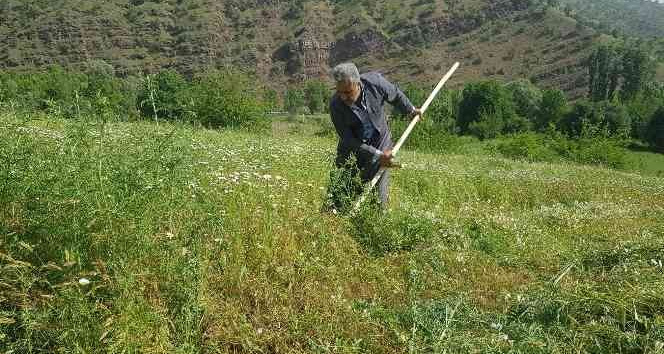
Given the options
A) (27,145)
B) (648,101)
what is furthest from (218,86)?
(648,101)

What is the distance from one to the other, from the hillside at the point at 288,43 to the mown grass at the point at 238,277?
13629 cm

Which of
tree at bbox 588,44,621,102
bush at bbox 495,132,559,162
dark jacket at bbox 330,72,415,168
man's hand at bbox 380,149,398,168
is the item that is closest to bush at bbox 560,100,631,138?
bush at bbox 495,132,559,162

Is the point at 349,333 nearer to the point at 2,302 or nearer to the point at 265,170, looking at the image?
the point at 2,302

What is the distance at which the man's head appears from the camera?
5.39m

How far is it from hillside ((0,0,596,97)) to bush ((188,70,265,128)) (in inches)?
4409

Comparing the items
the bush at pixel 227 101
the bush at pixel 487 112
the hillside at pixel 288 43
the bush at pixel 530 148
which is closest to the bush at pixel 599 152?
the bush at pixel 530 148

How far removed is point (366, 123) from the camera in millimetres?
5879

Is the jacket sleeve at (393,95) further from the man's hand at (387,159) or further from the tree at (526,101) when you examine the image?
the tree at (526,101)

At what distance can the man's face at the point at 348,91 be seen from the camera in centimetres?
546

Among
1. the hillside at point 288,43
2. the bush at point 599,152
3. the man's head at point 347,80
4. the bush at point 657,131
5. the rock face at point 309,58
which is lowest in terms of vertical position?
the rock face at point 309,58

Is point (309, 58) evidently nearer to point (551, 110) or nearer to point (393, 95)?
point (551, 110)

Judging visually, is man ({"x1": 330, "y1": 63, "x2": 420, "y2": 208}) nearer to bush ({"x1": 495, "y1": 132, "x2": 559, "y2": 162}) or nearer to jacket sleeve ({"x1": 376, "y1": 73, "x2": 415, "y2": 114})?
jacket sleeve ({"x1": 376, "y1": 73, "x2": 415, "y2": 114})

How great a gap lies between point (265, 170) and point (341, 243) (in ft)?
7.98

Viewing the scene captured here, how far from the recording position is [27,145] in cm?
416
